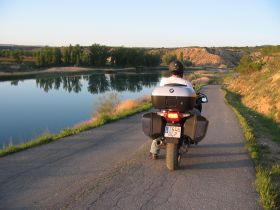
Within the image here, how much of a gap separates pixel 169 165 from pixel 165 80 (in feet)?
4.98

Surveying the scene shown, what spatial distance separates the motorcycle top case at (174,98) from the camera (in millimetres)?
6379

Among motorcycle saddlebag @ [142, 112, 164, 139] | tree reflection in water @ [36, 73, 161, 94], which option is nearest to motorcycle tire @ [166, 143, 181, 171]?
motorcycle saddlebag @ [142, 112, 164, 139]

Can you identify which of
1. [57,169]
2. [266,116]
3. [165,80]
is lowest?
[266,116]

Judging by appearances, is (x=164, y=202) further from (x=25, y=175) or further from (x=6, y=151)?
(x=6, y=151)

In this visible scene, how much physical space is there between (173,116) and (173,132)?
28 centimetres

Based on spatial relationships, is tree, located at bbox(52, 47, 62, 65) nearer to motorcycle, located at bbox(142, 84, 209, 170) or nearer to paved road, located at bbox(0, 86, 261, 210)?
paved road, located at bbox(0, 86, 261, 210)

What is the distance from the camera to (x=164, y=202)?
517 cm

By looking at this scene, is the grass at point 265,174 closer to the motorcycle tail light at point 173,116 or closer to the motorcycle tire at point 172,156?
the motorcycle tire at point 172,156

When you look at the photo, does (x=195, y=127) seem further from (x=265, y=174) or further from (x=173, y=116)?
(x=265, y=174)

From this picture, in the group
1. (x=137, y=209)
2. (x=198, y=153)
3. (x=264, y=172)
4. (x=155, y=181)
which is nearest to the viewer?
(x=137, y=209)

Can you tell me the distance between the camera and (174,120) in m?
6.64

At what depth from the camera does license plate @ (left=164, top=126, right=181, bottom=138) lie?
652 centimetres

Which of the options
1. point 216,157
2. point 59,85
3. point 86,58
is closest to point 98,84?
point 59,85

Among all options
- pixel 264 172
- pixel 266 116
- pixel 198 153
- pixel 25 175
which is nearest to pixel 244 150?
pixel 198 153
